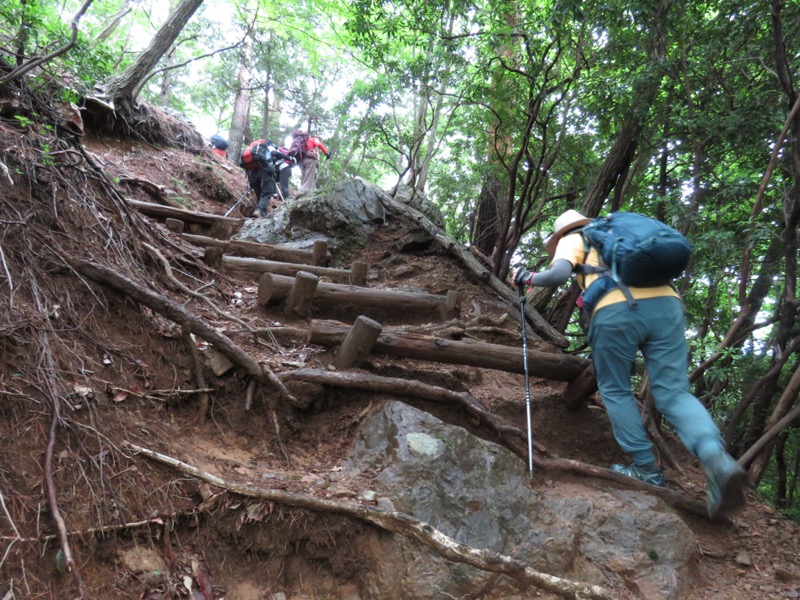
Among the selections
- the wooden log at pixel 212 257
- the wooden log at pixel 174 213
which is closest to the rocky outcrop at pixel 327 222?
the wooden log at pixel 174 213

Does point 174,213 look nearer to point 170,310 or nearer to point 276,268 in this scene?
point 276,268

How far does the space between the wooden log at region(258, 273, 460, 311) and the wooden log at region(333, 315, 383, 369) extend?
124 cm

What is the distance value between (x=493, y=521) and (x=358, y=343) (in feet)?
6.13

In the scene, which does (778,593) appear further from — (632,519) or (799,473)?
(799,473)

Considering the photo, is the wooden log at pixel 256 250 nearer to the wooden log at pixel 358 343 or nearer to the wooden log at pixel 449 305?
the wooden log at pixel 449 305

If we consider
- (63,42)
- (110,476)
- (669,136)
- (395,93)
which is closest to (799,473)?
(669,136)

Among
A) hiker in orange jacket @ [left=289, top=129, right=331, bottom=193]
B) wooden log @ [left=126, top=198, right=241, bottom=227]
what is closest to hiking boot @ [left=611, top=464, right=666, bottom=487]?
wooden log @ [left=126, top=198, right=241, bottom=227]

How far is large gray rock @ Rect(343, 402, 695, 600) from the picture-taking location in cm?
293

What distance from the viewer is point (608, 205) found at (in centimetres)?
747

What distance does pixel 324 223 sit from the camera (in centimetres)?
889

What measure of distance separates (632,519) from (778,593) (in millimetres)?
1009

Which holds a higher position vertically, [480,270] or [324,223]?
[480,270]

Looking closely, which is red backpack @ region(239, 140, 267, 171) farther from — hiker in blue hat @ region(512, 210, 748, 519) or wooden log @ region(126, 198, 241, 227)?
hiker in blue hat @ region(512, 210, 748, 519)

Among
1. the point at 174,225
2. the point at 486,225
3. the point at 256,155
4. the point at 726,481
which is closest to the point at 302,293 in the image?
the point at 174,225
